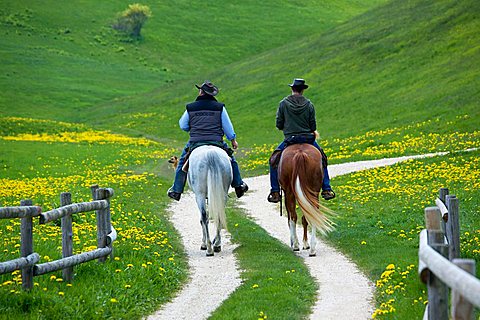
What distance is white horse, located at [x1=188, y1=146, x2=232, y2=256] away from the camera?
58.2 feet

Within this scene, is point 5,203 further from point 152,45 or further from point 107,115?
point 152,45

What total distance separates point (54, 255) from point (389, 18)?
260ft

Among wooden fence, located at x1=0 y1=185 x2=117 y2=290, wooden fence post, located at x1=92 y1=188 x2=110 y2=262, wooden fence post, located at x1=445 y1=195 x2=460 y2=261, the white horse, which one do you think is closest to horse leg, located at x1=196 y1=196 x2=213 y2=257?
the white horse

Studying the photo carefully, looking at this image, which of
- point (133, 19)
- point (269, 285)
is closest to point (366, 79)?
point (269, 285)

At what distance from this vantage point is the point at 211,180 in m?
17.7

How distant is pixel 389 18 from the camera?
8906 centimetres

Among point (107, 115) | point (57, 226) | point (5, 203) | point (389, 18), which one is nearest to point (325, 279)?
point (57, 226)

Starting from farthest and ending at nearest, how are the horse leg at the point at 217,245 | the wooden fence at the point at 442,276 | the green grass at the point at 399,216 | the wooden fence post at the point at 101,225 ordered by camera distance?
the horse leg at the point at 217,245, the wooden fence post at the point at 101,225, the green grass at the point at 399,216, the wooden fence at the point at 442,276

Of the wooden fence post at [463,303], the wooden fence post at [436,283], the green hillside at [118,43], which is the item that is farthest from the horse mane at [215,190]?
the green hillside at [118,43]

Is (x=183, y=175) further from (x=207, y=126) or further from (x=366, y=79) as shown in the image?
(x=366, y=79)

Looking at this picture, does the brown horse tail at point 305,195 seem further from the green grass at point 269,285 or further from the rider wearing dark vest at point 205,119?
the rider wearing dark vest at point 205,119

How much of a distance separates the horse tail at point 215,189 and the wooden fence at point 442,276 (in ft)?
31.5

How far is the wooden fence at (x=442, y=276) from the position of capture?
19.9ft

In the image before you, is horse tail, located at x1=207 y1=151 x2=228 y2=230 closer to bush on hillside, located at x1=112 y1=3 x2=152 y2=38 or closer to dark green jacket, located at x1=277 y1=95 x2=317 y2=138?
dark green jacket, located at x1=277 y1=95 x2=317 y2=138
